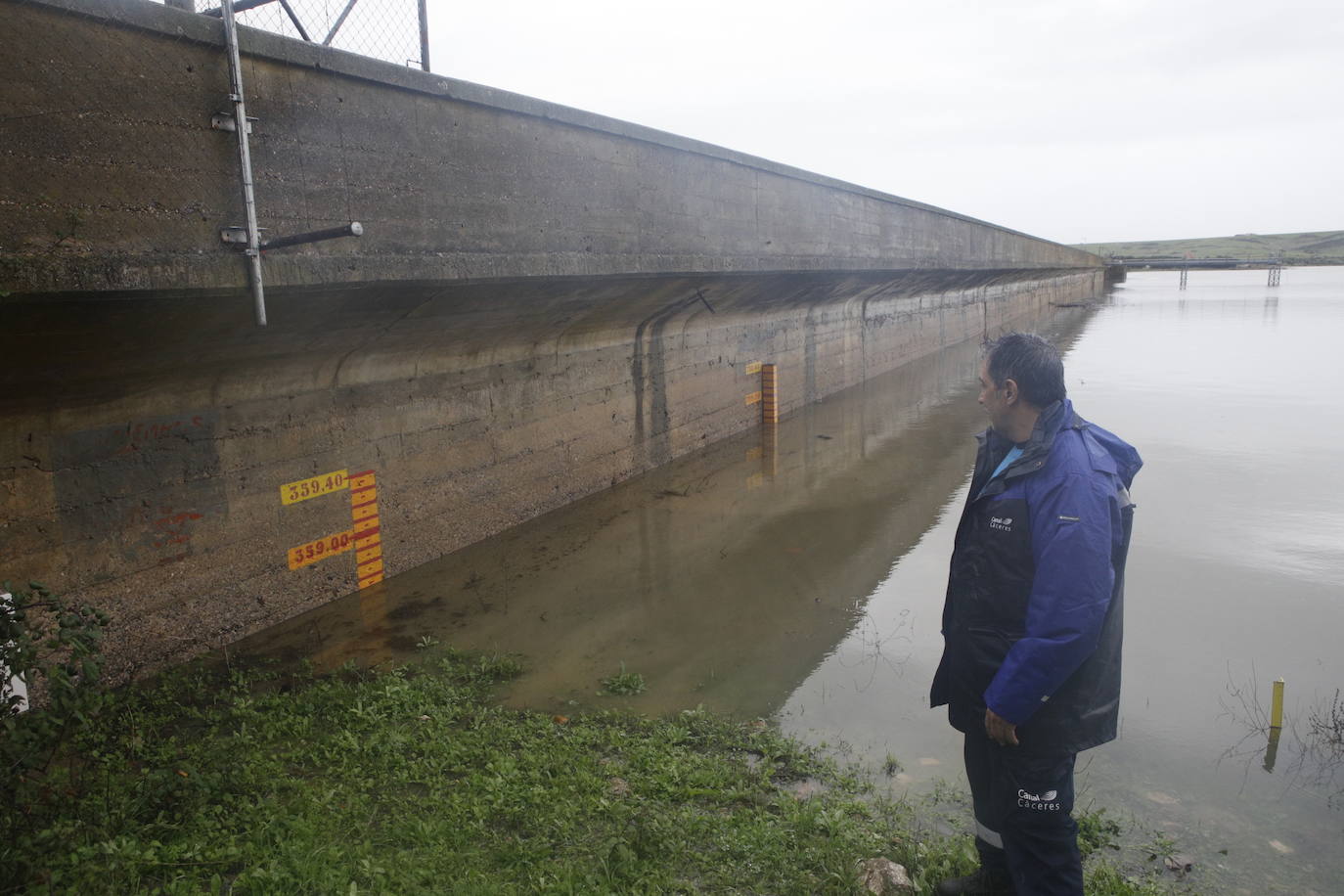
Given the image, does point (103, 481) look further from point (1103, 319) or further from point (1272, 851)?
point (1103, 319)

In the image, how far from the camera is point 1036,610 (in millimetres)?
2568

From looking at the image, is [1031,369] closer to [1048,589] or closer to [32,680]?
[1048,589]

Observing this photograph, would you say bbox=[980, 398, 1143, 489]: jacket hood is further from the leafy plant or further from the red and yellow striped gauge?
the red and yellow striped gauge

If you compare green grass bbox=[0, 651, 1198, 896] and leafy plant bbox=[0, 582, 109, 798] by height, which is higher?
leafy plant bbox=[0, 582, 109, 798]

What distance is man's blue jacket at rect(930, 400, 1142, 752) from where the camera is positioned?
2.53m

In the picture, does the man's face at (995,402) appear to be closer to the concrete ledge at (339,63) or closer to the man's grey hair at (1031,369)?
the man's grey hair at (1031,369)

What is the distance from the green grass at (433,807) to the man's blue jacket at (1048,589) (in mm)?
971

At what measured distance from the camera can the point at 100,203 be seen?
4.16 metres

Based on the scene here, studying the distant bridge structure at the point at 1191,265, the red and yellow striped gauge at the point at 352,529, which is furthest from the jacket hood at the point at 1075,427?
the distant bridge structure at the point at 1191,265

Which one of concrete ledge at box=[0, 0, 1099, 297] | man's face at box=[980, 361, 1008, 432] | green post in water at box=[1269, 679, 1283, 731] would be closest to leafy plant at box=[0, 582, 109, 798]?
concrete ledge at box=[0, 0, 1099, 297]

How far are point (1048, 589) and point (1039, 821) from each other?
2.46 ft

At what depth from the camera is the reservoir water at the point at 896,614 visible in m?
4.31

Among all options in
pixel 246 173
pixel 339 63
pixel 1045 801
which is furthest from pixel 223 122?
pixel 1045 801

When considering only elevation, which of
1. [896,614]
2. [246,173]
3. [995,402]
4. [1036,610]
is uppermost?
[246,173]
